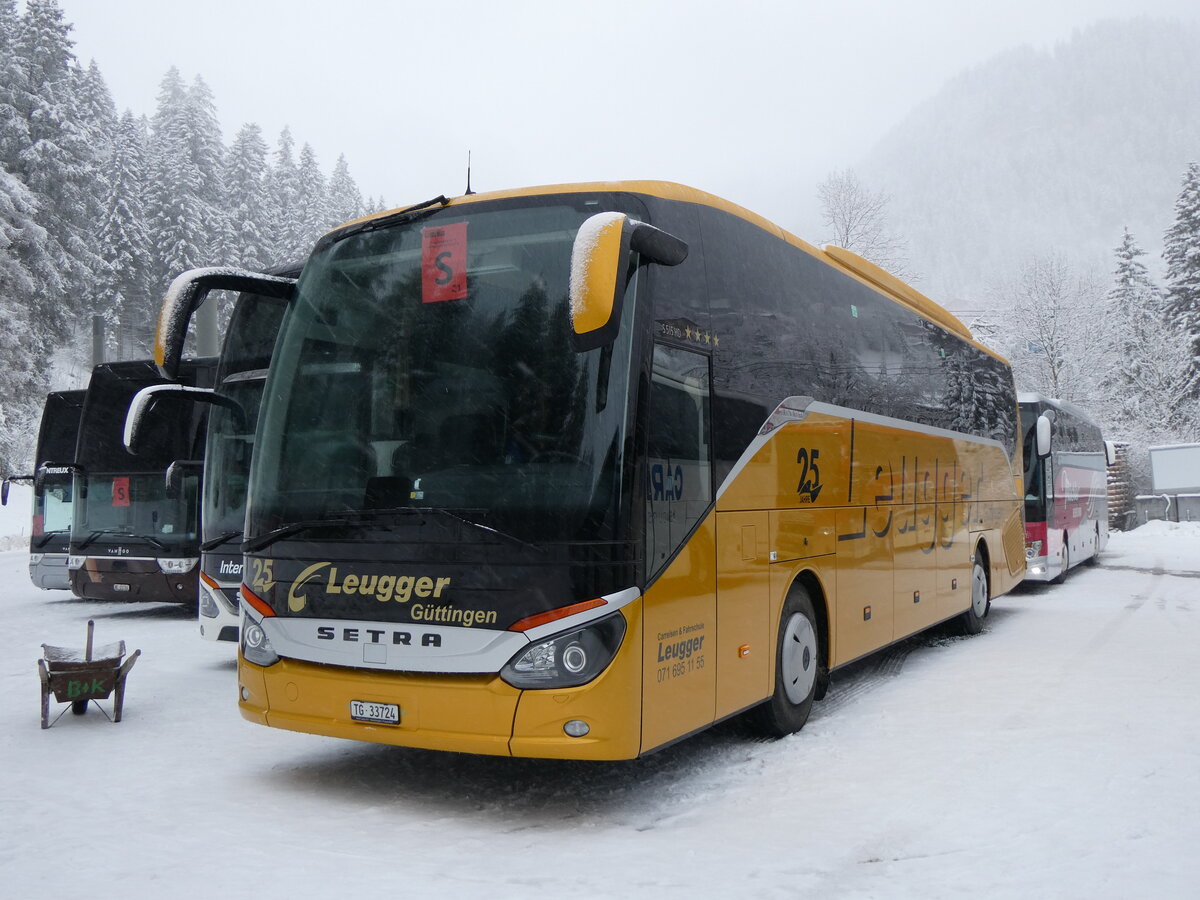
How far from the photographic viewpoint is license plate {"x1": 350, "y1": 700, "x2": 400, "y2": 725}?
5859 millimetres

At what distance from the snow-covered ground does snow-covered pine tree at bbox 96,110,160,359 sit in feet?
167

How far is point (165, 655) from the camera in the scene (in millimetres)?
11953

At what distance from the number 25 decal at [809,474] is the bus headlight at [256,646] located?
3.75 meters

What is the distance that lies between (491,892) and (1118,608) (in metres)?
13.6

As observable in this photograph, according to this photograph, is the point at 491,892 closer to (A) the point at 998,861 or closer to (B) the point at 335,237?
(A) the point at 998,861

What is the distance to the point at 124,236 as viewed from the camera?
55.6 meters

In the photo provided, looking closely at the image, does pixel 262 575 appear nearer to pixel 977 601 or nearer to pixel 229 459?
pixel 229 459

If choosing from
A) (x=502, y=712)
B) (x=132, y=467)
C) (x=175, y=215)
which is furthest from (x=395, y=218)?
(x=175, y=215)

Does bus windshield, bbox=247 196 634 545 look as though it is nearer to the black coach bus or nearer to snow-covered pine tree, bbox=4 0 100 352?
the black coach bus

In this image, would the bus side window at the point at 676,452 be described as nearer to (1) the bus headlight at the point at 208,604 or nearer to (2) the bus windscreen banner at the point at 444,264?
(2) the bus windscreen banner at the point at 444,264

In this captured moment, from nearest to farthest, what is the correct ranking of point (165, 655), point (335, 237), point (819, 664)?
point (335, 237)
point (819, 664)
point (165, 655)

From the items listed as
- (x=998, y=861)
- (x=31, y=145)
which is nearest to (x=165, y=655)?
(x=998, y=861)

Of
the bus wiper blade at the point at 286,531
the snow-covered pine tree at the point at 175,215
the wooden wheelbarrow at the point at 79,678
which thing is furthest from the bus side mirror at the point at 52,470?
the snow-covered pine tree at the point at 175,215

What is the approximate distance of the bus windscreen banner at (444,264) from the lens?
618 centimetres
